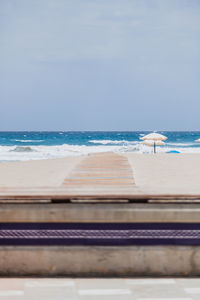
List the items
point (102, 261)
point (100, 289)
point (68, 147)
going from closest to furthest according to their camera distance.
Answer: point (100, 289), point (102, 261), point (68, 147)

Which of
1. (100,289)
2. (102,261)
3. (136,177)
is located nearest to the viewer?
(100,289)

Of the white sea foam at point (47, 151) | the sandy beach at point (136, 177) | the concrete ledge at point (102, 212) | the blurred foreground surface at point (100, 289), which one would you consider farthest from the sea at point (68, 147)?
the blurred foreground surface at point (100, 289)

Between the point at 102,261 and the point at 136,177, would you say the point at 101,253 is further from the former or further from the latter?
the point at 136,177

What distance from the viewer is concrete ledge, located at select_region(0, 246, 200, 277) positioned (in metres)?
3.92

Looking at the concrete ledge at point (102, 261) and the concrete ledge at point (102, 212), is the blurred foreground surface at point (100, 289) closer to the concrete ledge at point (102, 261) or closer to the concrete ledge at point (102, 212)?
the concrete ledge at point (102, 261)

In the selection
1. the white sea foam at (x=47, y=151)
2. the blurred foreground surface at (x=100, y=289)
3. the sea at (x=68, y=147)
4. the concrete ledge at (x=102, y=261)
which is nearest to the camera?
the blurred foreground surface at (x=100, y=289)

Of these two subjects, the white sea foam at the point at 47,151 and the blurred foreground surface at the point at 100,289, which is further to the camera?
the white sea foam at the point at 47,151

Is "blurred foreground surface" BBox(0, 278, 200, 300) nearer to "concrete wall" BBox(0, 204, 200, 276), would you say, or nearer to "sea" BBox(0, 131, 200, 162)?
"concrete wall" BBox(0, 204, 200, 276)

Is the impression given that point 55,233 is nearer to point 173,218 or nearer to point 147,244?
point 147,244

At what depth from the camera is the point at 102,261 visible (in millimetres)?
3924

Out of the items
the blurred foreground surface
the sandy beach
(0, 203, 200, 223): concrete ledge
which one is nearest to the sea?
the sandy beach

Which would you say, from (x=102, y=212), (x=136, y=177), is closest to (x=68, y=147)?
(x=136, y=177)

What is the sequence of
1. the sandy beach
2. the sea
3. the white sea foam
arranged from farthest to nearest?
the sea < the white sea foam < the sandy beach

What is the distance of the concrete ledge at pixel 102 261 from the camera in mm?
3916
